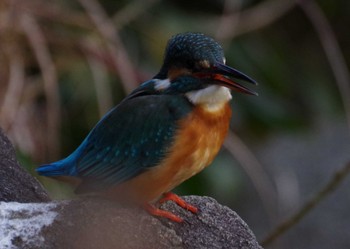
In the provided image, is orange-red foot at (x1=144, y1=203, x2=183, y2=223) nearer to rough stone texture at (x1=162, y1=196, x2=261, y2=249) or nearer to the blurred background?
rough stone texture at (x1=162, y1=196, x2=261, y2=249)

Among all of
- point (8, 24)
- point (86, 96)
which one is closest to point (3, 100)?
point (8, 24)

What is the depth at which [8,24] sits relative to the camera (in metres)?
5.60

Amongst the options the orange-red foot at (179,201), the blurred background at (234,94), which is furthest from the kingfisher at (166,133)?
the blurred background at (234,94)

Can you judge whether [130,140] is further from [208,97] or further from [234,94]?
[234,94]

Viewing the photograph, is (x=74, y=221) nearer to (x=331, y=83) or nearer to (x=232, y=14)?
(x=232, y=14)

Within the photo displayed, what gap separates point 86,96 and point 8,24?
1.14 m

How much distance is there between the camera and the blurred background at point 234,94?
18.5ft

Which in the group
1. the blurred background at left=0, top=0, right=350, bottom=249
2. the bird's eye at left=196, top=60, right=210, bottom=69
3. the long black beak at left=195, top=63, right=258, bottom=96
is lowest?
the blurred background at left=0, top=0, right=350, bottom=249

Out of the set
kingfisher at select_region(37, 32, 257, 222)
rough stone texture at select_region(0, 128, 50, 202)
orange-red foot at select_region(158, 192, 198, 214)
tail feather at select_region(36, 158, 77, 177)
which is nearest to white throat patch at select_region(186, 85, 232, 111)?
kingfisher at select_region(37, 32, 257, 222)

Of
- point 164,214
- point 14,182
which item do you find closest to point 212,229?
point 164,214

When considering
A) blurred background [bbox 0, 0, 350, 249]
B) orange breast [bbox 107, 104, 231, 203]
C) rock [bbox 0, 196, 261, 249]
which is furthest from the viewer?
blurred background [bbox 0, 0, 350, 249]

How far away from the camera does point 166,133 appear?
322 cm

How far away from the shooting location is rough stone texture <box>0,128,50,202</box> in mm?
3229

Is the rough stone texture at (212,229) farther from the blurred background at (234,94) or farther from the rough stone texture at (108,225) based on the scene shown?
the blurred background at (234,94)
